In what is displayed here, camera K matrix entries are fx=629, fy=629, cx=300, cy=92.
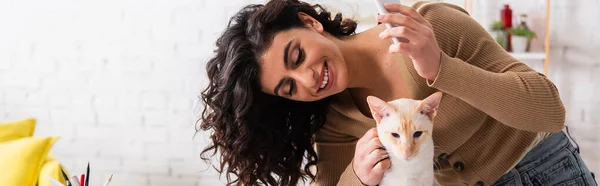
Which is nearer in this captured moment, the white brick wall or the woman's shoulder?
the woman's shoulder

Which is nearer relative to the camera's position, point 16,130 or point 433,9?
point 433,9

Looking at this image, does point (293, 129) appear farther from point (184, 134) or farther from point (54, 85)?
point (54, 85)

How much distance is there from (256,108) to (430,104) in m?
0.41

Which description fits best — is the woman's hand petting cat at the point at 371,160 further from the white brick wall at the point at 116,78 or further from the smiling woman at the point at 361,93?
the white brick wall at the point at 116,78

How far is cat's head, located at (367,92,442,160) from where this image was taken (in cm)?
76

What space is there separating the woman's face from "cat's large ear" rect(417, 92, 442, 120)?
0.73 feet

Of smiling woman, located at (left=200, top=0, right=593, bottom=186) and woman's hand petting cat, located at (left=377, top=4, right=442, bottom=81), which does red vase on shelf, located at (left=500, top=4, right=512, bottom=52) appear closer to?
smiling woman, located at (left=200, top=0, right=593, bottom=186)

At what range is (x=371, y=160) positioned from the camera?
82cm

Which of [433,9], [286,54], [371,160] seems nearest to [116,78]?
[286,54]

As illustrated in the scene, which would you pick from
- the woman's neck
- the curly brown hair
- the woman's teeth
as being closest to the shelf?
the curly brown hair

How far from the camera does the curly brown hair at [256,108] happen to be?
1.07 metres

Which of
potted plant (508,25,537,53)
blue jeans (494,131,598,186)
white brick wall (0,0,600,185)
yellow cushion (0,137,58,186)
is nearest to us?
blue jeans (494,131,598,186)

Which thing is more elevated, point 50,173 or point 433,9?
point 433,9

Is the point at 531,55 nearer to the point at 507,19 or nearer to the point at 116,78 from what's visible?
the point at 507,19
